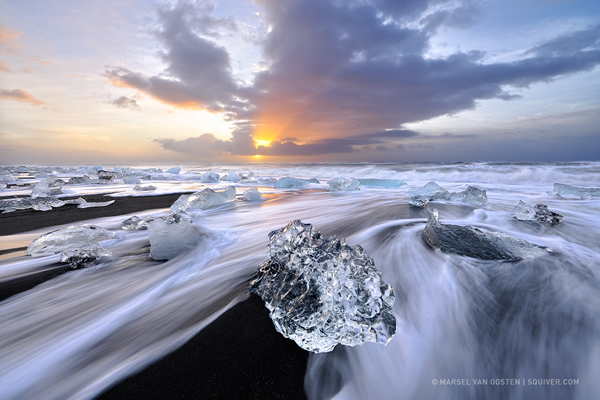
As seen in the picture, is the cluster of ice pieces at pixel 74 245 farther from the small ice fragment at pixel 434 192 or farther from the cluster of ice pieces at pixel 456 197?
the small ice fragment at pixel 434 192

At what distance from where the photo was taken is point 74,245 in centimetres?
269

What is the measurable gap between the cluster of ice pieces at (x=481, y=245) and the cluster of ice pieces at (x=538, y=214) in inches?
63.3

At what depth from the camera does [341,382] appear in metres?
1.05

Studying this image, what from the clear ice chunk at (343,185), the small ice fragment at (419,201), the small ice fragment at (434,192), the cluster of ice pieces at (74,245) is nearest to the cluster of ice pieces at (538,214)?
the small ice fragment at (419,201)

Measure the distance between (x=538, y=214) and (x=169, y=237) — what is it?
196 inches

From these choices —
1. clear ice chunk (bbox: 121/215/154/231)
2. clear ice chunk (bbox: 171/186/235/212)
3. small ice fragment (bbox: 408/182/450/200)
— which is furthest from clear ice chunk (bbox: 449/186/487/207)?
clear ice chunk (bbox: 121/215/154/231)

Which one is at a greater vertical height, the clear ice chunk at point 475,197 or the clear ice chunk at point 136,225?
the clear ice chunk at point 475,197

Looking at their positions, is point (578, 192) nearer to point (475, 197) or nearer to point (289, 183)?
point (475, 197)

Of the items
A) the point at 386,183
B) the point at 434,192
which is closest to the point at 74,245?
the point at 434,192

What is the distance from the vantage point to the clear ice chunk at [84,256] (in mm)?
2313

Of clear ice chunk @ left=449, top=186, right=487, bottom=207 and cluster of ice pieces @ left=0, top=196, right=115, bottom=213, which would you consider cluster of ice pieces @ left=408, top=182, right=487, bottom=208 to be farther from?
cluster of ice pieces @ left=0, top=196, right=115, bottom=213

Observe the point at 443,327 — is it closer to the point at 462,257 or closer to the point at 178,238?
the point at 462,257

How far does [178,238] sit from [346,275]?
211 centimetres

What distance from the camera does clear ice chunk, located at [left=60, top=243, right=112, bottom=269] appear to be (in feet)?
7.59
